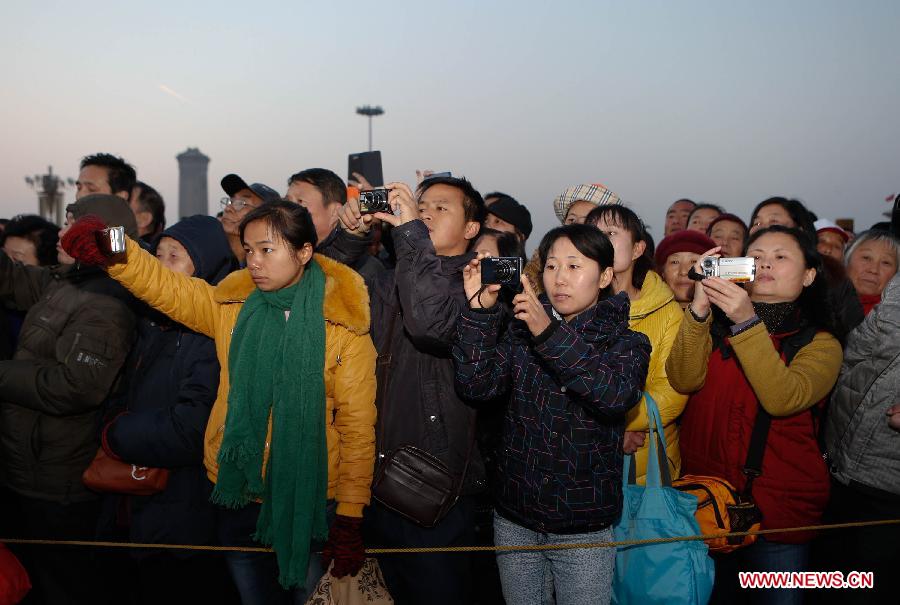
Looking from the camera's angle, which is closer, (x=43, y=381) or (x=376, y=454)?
(x=376, y=454)

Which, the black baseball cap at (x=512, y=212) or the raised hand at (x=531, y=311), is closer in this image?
the raised hand at (x=531, y=311)

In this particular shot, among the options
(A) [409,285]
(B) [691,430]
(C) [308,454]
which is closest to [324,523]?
(C) [308,454]

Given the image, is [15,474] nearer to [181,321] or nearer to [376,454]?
[181,321]

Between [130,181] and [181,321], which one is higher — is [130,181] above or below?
above

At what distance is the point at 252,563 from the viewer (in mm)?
3055

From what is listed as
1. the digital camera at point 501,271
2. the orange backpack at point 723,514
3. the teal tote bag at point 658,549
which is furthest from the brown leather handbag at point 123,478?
the orange backpack at point 723,514

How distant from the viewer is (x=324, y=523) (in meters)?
2.93

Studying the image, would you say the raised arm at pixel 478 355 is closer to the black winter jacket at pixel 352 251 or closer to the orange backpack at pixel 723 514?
the black winter jacket at pixel 352 251

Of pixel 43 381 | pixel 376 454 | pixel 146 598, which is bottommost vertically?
pixel 146 598

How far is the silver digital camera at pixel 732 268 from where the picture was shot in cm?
285

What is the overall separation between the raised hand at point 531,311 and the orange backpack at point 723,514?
1.14 m

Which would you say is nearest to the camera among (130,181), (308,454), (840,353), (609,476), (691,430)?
(609,476)

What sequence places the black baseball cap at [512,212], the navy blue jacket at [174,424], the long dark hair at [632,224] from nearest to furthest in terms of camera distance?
the navy blue jacket at [174,424]
the long dark hair at [632,224]
the black baseball cap at [512,212]

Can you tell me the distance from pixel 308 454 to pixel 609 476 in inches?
50.0
